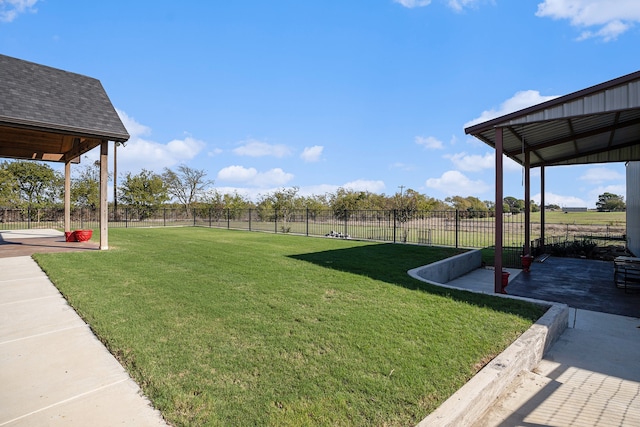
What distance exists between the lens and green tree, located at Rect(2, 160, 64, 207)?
25.4 m

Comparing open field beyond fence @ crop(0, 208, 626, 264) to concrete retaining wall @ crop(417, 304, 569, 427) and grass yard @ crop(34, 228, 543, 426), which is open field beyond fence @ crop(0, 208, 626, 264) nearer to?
grass yard @ crop(34, 228, 543, 426)

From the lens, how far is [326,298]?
5.27 metres

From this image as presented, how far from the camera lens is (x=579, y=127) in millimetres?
8570

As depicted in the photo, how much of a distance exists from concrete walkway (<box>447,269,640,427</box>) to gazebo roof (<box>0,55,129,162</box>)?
37.4 feet

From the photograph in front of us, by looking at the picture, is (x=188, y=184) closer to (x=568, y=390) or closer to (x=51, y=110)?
(x=51, y=110)

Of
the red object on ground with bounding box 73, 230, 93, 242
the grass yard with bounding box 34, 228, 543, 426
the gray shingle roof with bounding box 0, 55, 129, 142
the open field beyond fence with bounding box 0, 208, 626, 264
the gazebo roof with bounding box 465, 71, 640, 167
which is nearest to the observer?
the grass yard with bounding box 34, 228, 543, 426

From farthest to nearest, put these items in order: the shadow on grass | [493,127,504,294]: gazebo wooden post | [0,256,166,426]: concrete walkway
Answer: [493,127,504,294]: gazebo wooden post, the shadow on grass, [0,256,166,426]: concrete walkway

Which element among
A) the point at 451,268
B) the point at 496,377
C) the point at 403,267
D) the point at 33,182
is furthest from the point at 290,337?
the point at 33,182

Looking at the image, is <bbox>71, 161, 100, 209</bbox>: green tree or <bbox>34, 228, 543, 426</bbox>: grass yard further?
<bbox>71, 161, 100, 209</bbox>: green tree

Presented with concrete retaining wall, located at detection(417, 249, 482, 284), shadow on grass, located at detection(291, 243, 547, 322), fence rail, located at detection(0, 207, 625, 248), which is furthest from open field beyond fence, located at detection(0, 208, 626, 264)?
shadow on grass, located at detection(291, 243, 547, 322)

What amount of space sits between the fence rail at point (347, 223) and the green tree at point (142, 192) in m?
0.72

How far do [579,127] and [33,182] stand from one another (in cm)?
3517

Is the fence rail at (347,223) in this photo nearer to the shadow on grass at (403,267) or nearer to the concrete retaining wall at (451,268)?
the concrete retaining wall at (451,268)

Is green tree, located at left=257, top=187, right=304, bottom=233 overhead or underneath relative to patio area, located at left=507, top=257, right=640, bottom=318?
overhead
